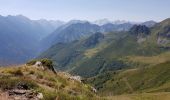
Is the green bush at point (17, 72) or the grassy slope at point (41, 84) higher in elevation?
the green bush at point (17, 72)

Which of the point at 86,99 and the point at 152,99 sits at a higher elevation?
the point at 86,99

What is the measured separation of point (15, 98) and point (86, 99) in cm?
690

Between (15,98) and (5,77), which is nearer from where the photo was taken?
(15,98)

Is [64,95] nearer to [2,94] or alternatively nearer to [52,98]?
[52,98]

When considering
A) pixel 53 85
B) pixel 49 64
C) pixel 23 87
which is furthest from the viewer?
pixel 49 64

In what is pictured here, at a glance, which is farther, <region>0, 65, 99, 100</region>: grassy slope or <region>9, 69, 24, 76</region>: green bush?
<region>9, 69, 24, 76</region>: green bush

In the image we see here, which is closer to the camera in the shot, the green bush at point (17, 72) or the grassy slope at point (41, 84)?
the grassy slope at point (41, 84)

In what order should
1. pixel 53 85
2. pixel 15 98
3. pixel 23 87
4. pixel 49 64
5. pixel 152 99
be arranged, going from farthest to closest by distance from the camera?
pixel 152 99 → pixel 49 64 → pixel 53 85 → pixel 23 87 → pixel 15 98

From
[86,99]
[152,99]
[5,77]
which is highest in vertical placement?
[5,77]

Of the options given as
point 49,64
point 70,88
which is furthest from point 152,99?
point 70,88

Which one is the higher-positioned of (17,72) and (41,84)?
(17,72)

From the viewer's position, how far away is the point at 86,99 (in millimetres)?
31000

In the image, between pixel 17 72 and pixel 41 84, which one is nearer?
pixel 41 84

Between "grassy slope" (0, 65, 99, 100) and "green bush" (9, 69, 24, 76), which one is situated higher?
"green bush" (9, 69, 24, 76)
